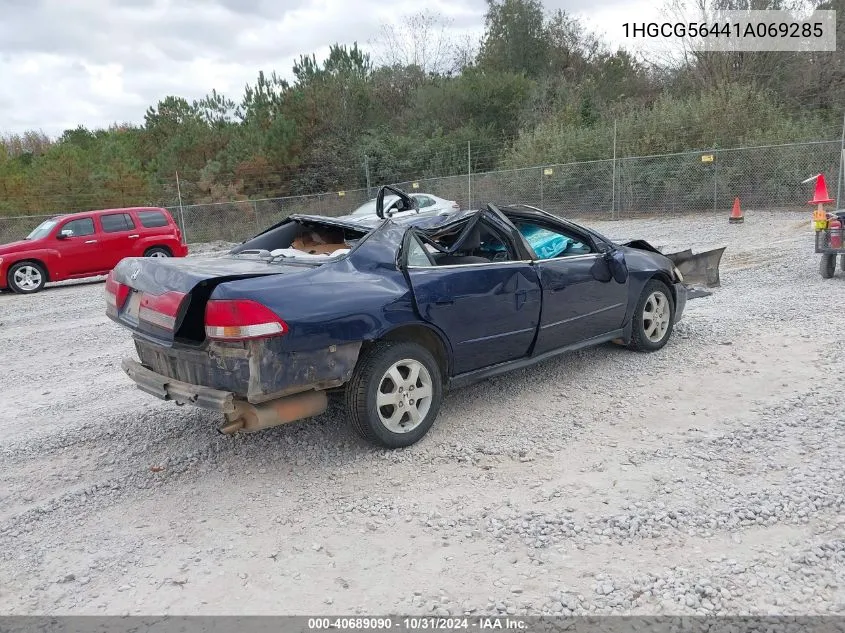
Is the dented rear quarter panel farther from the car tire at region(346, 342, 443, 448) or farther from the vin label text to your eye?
the vin label text

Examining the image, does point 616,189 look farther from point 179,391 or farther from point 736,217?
point 179,391

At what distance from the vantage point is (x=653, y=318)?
6.41 metres

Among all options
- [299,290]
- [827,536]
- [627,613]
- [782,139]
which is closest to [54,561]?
[299,290]

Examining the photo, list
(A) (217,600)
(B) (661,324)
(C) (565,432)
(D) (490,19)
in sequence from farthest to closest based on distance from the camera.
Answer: (D) (490,19)
(B) (661,324)
(C) (565,432)
(A) (217,600)

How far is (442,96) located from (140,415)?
3170 cm

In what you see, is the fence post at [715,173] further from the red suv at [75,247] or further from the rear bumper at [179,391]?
the rear bumper at [179,391]

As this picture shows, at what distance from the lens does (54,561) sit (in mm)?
3352

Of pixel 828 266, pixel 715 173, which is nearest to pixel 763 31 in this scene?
pixel 715 173

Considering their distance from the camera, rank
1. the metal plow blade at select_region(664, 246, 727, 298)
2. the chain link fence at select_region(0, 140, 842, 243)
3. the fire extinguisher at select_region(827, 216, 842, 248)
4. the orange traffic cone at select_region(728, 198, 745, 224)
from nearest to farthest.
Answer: the metal plow blade at select_region(664, 246, 727, 298), the fire extinguisher at select_region(827, 216, 842, 248), the orange traffic cone at select_region(728, 198, 745, 224), the chain link fence at select_region(0, 140, 842, 243)

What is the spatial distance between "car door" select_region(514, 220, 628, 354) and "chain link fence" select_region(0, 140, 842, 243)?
1527cm

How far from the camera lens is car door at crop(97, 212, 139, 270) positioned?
1438 centimetres

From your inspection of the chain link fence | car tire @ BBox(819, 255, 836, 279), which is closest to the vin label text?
the chain link fence

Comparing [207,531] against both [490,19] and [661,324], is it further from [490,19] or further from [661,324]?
[490,19]

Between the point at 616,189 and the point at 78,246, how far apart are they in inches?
623
